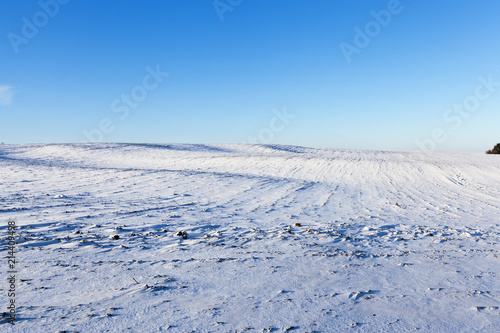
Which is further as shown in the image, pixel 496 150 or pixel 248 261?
pixel 496 150

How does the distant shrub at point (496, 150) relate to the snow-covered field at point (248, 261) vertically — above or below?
above

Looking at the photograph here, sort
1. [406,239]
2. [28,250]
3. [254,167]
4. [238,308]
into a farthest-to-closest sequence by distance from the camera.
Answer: [254,167], [406,239], [28,250], [238,308]

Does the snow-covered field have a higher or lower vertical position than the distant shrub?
lower

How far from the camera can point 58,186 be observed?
12.1m

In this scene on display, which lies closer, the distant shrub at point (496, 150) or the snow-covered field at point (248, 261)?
the snow-covered field at point (248, 261)

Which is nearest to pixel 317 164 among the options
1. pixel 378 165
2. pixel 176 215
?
pixel 378 165

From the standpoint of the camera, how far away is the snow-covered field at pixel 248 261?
342cm

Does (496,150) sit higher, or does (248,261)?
(496,150)

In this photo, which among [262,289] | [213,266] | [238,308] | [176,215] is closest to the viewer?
[238,308]

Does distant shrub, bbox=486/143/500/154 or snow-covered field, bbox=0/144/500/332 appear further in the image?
distant shrub, bbox=486/143/500/154

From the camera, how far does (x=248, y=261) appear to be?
514cm

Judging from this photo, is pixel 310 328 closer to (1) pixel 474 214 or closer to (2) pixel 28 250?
(2) pixel 28 250

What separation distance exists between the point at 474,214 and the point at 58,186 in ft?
44.5

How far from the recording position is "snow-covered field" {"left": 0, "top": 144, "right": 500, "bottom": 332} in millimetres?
3420
